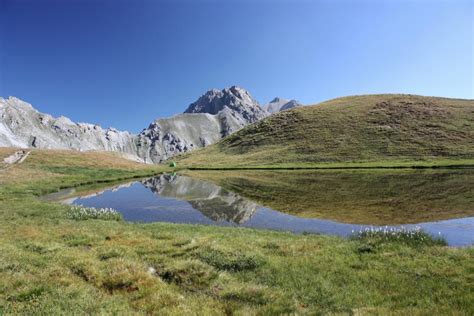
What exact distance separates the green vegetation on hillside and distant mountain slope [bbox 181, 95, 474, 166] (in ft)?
278

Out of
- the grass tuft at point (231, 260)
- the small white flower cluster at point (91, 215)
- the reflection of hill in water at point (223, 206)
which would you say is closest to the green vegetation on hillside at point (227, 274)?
the grass tuft at point (231, 260)

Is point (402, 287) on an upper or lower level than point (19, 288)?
lower

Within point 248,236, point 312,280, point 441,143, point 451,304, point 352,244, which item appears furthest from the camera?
point 441,143

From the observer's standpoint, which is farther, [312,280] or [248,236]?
[248,236]

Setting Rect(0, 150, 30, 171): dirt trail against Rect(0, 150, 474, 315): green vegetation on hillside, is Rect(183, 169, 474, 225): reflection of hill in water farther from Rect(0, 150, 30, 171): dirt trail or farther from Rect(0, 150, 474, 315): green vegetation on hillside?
Rect(0, 150, 30, 171): dirt trail

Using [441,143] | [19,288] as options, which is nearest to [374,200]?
[19,288]

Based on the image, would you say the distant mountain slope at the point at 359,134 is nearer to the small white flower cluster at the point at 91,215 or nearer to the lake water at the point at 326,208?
the lake water at the point at 326,208

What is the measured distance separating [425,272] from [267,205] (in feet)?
77.3

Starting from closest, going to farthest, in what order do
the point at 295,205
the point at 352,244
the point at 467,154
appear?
the point at 352,244 < the point at 295,205 < the point at 467,154

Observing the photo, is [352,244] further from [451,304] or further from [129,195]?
[129,195]

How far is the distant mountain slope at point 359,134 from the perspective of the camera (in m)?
100

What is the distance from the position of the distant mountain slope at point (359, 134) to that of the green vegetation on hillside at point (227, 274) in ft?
278

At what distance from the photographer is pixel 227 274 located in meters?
13.1

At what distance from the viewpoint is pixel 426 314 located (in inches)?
359
